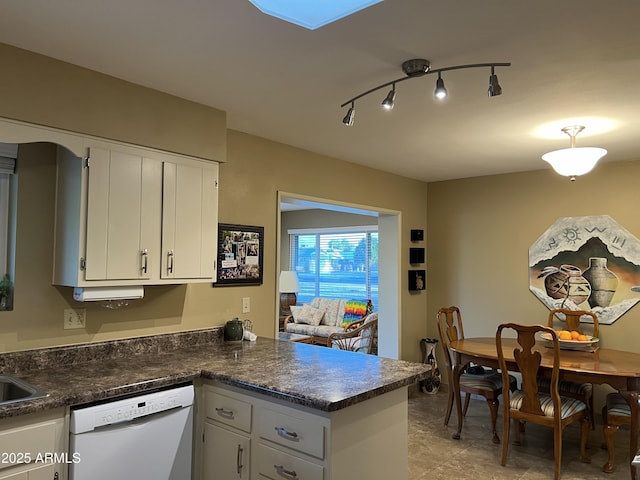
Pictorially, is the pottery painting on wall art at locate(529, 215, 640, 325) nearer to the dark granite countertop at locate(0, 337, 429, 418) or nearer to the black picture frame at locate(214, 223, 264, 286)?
the dark granite countertop at locate(0, 337, 429, 418)

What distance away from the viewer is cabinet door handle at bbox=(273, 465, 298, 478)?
6.51ft

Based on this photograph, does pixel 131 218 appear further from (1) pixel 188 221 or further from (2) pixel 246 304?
(2) pixel 246 304

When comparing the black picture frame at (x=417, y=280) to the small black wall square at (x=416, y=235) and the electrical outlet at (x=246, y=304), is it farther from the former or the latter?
the electrical outlet at (x=246, y=304)

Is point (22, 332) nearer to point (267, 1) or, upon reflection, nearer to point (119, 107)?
point (119, 107)

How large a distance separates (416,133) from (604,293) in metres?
2.52

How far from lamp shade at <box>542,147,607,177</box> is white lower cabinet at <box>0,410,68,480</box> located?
3.19m

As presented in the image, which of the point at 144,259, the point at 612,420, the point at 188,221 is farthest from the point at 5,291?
the point at 612,420

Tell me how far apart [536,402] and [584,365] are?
1.38 ft

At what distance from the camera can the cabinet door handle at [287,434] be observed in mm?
1977

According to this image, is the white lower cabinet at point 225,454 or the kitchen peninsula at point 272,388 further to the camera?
the white lower cabinet at point 225,454

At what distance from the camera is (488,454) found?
3523 mm

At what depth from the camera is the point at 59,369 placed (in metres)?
2.31

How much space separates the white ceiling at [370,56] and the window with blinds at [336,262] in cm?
449

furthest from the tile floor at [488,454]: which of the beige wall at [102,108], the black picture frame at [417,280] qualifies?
the beige wall at [102,108]
